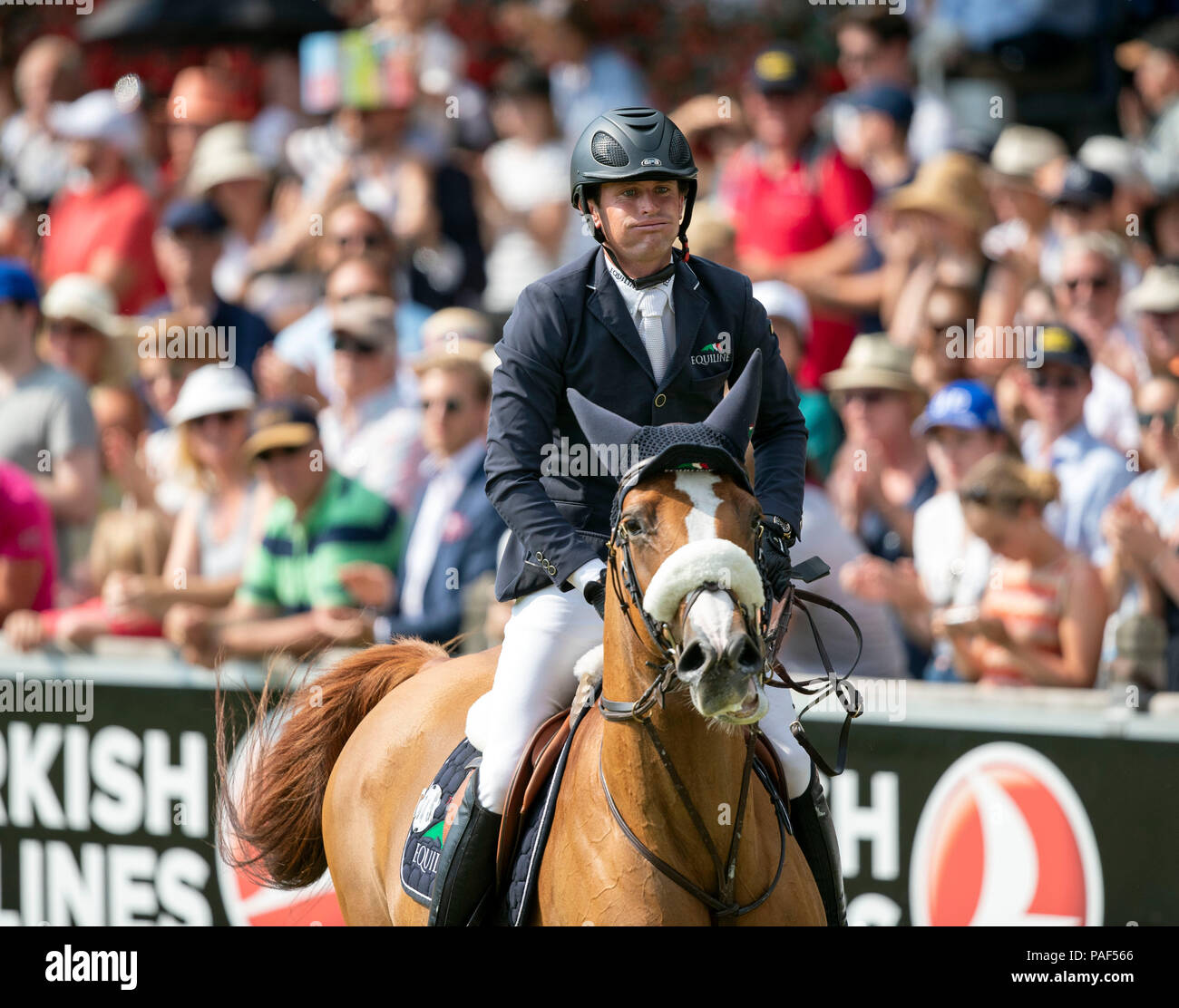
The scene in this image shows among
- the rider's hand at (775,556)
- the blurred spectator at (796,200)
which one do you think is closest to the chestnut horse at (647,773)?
the rider's hand at (775,556)

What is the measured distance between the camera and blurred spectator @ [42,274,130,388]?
1143 centimetres

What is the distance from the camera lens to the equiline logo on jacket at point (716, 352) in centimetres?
500

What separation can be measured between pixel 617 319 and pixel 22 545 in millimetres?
5990

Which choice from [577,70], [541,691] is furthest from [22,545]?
[541,691]

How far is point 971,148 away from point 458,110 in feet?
13.9

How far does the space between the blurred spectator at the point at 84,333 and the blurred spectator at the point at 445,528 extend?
3.34 meters

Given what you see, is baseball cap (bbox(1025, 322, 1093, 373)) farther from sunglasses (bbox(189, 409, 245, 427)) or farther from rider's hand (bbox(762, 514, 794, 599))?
sunglasses (bbox(189, 409, 245, 427))

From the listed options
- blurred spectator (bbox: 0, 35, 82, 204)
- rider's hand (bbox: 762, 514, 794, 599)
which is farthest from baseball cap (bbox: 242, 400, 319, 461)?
blurred spectator (bbox: 0, 35, 82, 204)

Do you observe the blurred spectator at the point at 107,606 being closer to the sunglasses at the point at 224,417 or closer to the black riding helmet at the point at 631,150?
the sunglasses at the point at 224,417

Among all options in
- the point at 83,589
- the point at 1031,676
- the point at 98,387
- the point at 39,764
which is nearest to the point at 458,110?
the point at 98,387

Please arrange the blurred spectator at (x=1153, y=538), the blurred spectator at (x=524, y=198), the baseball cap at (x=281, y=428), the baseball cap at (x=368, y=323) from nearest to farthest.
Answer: the blurred spectator at (x=1153, y=538) → the baseball cap at (x=281, y=428) → the baseball cap at (x=368, y=323) → the blurred spectator at (x=524, y=198)

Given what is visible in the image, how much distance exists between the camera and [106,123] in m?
13.1

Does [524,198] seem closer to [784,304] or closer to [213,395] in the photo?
[213,395]

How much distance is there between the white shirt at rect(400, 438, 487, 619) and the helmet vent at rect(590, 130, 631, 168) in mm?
3808
